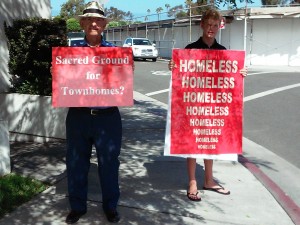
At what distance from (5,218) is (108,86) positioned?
1.56m

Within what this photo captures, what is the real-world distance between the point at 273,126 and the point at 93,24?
6400mm

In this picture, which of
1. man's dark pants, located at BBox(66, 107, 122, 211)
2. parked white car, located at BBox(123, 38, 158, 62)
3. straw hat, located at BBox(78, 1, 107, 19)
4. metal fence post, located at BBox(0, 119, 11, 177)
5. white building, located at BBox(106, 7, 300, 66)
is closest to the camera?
straw hat, located at BBox(78, 1, 107, 19)

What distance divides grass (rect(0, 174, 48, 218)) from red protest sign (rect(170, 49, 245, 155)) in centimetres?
158

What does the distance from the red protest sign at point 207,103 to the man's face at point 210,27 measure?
0.17 m

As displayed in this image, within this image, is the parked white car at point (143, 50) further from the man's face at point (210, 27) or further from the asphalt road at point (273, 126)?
the man's face at point (210, 27)

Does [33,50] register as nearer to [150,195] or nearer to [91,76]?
[91,76]

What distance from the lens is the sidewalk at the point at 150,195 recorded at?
14.1 ft

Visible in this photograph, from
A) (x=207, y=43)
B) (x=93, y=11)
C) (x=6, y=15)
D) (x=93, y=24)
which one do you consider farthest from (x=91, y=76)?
(x=6, y=15)

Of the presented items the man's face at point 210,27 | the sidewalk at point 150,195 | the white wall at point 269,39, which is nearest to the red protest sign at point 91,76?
the man's face at point 210,27

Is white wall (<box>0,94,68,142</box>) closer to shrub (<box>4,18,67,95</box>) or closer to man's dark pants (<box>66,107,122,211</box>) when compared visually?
shrub (<box>4,18,67,95</box>)

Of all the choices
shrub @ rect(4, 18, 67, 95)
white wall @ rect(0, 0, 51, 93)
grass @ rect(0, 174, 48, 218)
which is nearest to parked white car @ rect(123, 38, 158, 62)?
white wall @ rect(0, 0, 51, 93)

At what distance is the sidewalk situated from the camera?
431 cm

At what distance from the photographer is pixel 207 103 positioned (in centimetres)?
469

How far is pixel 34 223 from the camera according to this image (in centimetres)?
411
